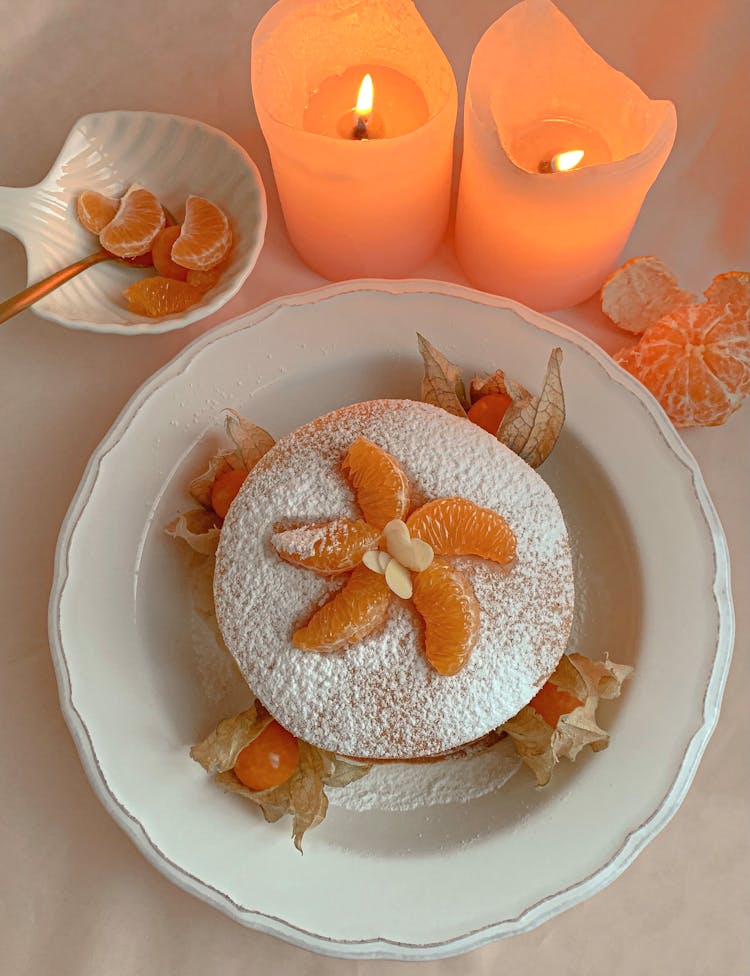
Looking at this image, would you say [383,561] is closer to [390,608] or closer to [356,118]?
[390,608]

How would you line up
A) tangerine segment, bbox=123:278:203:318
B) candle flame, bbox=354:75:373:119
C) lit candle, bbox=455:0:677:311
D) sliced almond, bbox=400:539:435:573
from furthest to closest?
tangerine segment, bbox=123:278:203:318 < candle flame, bbox=354:75:373:119 < lit candle, bbox=455:0:677:311 < sliced almond, bbox=400:539:435:573

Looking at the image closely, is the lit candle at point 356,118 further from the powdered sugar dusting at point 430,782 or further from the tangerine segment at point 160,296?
the powdered sugar dusting at point 430,782

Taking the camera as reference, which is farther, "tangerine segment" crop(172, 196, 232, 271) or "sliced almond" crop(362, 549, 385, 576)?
"tangerine segment" crop(172, 196, 232, 271)

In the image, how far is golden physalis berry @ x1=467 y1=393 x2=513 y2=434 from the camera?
131cm

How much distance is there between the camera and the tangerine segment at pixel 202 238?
1.33m

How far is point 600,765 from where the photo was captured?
1.18m

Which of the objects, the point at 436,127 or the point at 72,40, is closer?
the point at 436,127

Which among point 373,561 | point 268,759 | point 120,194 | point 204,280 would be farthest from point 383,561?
point 120,194

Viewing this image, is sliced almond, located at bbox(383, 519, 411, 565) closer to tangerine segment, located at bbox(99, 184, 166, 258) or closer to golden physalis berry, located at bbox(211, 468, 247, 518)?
golden physalis berry, located at bbox(211, 468, 247, 518)

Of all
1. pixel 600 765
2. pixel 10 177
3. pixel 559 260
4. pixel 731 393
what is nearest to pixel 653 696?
pixel 600 765

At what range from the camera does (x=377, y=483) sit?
1.07 meters

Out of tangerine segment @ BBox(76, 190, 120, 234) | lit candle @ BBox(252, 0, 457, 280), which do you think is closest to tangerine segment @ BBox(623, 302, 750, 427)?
lit candle @ BBox(252, 0, 457, 280)

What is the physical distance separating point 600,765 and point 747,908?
13.2 inches

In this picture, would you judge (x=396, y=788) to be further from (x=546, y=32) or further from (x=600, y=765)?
(x=546, y=32)
